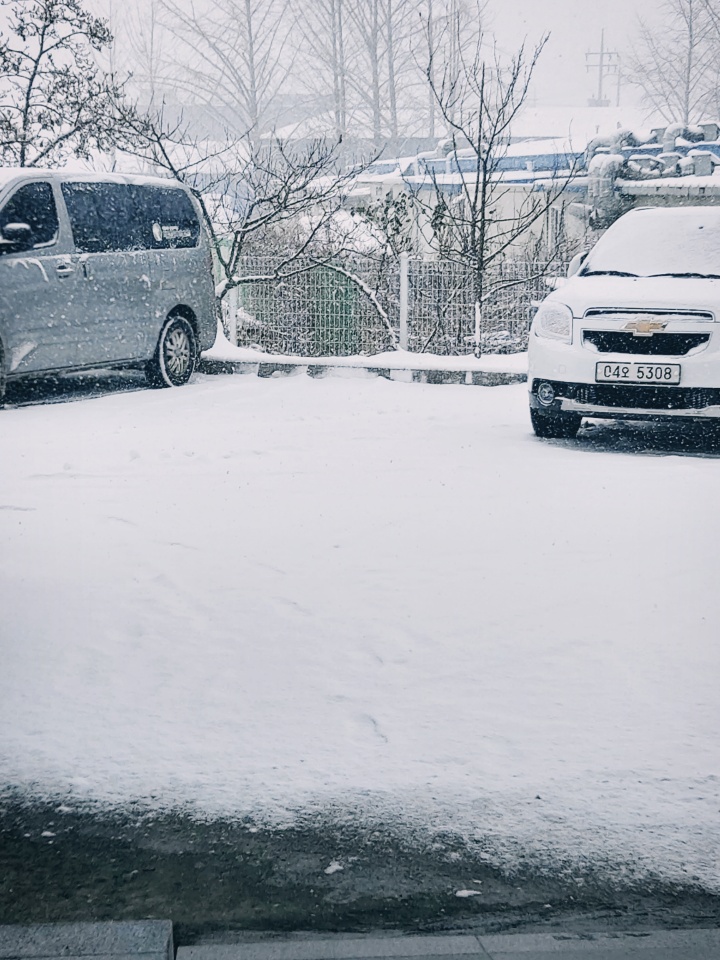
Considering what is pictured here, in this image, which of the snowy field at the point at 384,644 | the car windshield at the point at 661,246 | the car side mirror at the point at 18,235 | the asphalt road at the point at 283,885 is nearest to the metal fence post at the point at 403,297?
the car windshield at the point at 661,246

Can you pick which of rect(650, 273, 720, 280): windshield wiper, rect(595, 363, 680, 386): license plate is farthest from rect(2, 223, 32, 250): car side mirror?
rect(650, 273, 720, 280): windshield wiper

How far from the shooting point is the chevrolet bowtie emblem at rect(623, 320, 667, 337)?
9.20m

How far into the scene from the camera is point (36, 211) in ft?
38.2

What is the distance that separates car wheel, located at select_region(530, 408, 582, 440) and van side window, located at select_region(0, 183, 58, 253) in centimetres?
484

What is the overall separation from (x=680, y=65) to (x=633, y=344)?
51.4m

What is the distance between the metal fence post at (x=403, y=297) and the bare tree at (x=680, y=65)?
4154 centimetres

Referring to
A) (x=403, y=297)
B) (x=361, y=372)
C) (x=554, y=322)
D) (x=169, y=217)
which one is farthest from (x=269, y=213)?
(x=554, y=322)

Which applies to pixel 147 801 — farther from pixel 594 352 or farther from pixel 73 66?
pixel 73 66

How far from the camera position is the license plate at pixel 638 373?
9.07m

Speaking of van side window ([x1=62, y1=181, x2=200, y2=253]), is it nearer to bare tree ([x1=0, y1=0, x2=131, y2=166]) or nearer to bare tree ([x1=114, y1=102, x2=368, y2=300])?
bare tree ([x1=114, y1=102, x2=368, y2=300])

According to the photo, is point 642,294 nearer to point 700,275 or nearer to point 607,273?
point 700,275

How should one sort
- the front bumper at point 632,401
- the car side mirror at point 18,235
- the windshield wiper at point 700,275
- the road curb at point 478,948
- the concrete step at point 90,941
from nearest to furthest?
the concrete step at point 90,941 → the road curb at point 478,948 → the front bumper at point 632,401 → the windshield wiper at point 700,275 → the car side mirror at point 18,235

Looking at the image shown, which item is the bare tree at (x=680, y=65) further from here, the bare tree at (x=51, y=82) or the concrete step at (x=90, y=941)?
the concrete step at (x=90, y=941)

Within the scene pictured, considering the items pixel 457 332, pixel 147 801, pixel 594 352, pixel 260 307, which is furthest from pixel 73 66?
pixel 147 801
